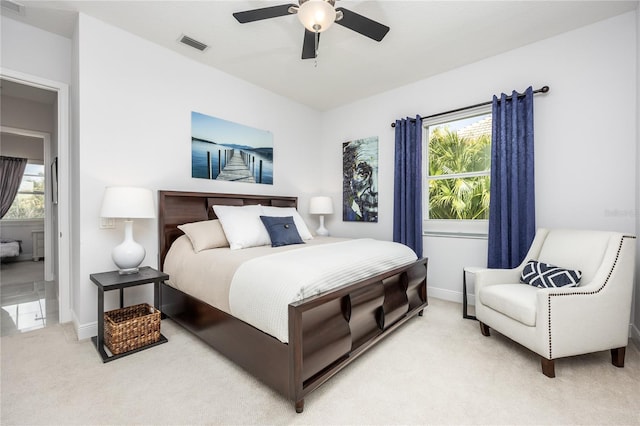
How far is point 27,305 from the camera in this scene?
3.11 meters

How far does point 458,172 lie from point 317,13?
2.54 meters

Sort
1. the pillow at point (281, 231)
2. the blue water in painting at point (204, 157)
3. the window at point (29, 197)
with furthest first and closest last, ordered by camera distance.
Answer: the window at point (29, 197) < the blue water in painting at point (204, 157) < the pillow at point (281, 231)

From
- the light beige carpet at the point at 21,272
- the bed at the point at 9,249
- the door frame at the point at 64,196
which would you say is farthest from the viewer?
the bed at the point at 9,249

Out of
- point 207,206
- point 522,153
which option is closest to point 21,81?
point 207,206

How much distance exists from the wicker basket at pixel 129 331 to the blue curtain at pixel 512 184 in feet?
10.7

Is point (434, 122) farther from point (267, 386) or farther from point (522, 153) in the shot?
point (267, 386)

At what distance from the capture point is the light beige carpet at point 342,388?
4.84 feet

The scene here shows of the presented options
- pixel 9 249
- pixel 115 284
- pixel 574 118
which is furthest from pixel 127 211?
pixel 9 249

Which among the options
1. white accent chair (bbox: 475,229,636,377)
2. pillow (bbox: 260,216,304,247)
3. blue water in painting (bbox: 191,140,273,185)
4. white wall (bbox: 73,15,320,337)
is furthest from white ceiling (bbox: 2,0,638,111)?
white accent chair (bbox: 475,229,636,377)

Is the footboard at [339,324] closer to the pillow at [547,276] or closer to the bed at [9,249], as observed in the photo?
the pillow at [547,276]

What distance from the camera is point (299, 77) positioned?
3621mm

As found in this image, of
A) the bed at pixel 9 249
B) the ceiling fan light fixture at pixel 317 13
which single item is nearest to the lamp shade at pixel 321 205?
the ceiling fan light fixture at pixel 317 13

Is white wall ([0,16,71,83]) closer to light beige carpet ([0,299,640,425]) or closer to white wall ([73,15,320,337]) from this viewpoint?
white wall ([73,15,320,337])

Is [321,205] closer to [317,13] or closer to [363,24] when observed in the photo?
[363,24]
